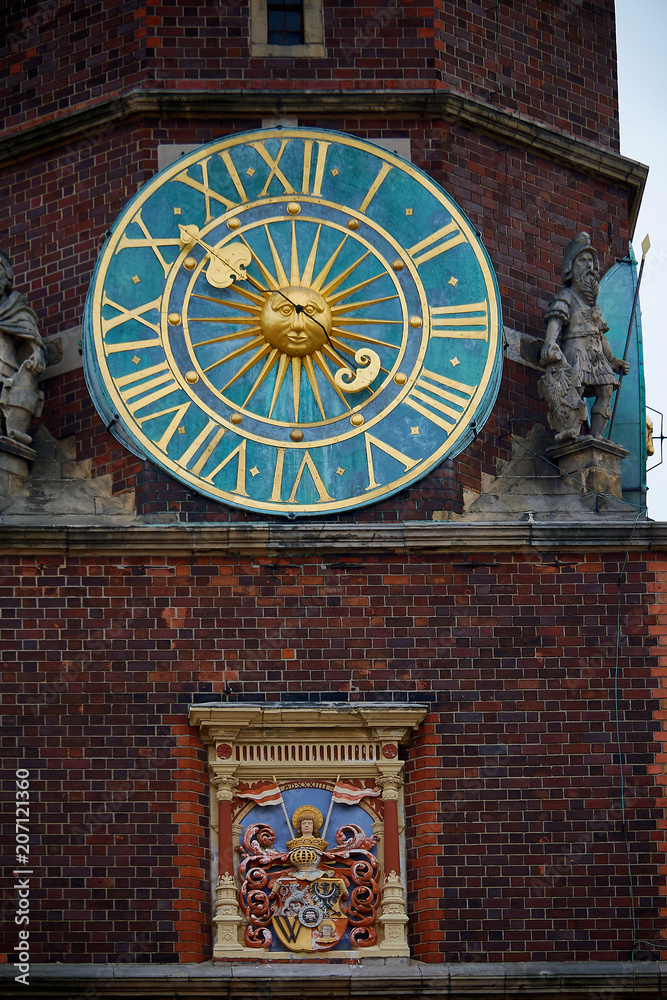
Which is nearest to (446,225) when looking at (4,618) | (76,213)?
(76,213)

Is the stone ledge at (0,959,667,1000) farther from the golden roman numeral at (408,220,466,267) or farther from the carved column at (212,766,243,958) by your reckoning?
the golden roman numeral at (408,220,466,267)

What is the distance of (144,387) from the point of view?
20.1 metres

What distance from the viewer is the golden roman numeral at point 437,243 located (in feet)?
67.5

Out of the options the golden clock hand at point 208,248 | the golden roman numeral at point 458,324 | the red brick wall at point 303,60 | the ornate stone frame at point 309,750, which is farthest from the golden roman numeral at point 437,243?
the ornate stone frame at point 309,750

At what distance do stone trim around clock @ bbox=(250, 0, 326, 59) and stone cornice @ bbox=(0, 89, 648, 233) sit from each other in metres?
0.44

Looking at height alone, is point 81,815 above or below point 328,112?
below

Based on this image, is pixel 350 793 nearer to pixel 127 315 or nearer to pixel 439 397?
pixel 439 397

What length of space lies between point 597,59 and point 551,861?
708 centimetres

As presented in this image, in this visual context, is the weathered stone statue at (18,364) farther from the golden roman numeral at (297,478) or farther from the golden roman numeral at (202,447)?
the golden roman numeral at (297,478)

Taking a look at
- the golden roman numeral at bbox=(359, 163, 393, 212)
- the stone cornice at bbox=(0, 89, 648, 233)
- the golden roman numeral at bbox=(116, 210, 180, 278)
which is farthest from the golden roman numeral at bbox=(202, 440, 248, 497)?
the stone cornice at bbox=(0, 89, 648, 233)

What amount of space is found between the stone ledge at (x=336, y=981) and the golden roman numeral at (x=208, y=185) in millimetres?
5857

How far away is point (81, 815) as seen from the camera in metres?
18.8

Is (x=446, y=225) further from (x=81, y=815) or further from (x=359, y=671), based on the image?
(x=81, y=815)

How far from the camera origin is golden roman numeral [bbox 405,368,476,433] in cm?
2014
